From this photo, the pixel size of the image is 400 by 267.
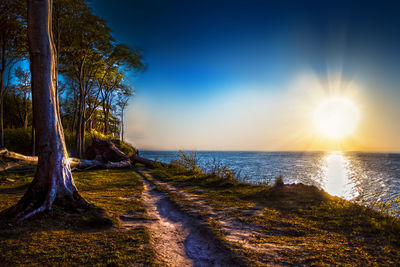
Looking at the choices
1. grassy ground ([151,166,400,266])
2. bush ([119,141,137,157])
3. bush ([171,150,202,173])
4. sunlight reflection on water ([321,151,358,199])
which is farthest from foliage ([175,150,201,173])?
bush ([119,141,137,157])

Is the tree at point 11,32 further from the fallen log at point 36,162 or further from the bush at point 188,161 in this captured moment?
the bush at point 188,161

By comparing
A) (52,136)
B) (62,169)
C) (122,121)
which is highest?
(122,121)

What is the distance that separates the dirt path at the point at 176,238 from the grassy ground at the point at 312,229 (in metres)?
0.37

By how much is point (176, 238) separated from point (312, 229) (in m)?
2.74

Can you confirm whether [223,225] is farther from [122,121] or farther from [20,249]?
[122,121]

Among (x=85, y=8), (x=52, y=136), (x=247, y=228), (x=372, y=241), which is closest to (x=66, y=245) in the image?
(x=52, y=136)

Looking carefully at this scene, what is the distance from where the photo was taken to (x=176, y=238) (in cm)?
396

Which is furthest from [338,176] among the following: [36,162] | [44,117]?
[36,162]

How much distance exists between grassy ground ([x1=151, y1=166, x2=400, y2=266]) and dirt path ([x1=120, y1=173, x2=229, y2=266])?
1.22ft

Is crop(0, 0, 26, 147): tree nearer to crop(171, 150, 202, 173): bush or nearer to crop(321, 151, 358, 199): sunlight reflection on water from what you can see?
crop(171, 150, 202, 173): bush

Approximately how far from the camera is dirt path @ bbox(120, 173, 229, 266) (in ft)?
10.2

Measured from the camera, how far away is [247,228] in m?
4.23

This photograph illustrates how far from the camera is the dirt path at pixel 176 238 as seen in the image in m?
3.11

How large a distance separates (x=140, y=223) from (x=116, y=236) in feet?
3.20
